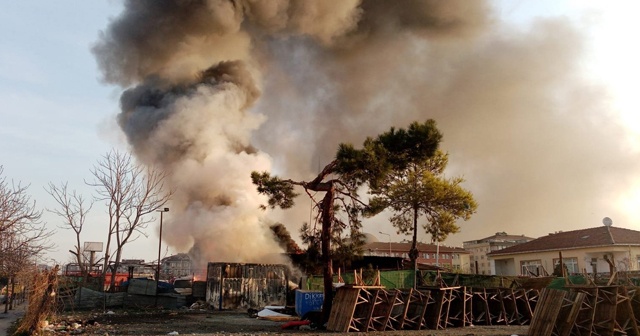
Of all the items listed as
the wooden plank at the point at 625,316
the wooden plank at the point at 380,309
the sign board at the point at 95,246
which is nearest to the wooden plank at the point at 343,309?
the wooden plank at the point at 380,309

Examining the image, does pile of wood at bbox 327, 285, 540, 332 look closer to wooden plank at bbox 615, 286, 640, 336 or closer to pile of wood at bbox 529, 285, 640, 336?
pile of wood at bbox 529, 285, 640, 336

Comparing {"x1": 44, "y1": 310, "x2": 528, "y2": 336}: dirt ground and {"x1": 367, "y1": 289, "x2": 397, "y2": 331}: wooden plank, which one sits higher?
{"x1": 367, "y1": 289, "x2": 397, "y2": 331}: wooden plank

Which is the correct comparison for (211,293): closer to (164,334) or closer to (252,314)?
(252,314)

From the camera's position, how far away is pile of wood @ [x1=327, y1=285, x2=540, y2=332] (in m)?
15.3

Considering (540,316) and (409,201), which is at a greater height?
(409,201)

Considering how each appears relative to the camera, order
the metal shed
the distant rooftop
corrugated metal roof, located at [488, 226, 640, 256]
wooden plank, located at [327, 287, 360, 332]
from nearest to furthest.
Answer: wooden plank, located at [327, 287, 360, 332] → the metal shed → corrugated metal roof, located at [488, 226, 640, 256] → the distant rooftop

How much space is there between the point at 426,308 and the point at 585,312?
15.7 feet

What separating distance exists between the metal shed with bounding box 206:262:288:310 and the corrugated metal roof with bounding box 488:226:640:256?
24765mm

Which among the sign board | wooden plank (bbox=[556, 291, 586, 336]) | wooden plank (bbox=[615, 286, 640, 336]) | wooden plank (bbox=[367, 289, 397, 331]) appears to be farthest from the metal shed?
the sign board

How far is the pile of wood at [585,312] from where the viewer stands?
44.4 ft

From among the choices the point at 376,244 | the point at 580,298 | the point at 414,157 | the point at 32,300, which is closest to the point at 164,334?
the point at 32,300

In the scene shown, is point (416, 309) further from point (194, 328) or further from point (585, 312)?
point (194, 328)

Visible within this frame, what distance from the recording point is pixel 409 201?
90.1ft

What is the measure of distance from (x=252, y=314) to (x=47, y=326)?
845cm
